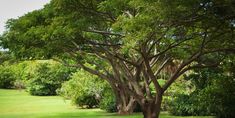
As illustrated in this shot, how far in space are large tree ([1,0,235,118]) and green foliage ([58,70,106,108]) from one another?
20.8ft

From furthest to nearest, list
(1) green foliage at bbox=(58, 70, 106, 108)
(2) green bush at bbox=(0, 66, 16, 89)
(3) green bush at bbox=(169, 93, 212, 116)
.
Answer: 1. (2) green bush at bbox=(0, 66, 16, 89)
2. (1) green foliage at bbox=(58, 70, 106, 108)
3. (3) green bush at bbox=(169, 93, 212, 116)

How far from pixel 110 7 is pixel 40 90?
33.2m

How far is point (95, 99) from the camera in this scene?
3059 cm

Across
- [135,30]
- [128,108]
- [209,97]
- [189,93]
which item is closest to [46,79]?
[128,108]

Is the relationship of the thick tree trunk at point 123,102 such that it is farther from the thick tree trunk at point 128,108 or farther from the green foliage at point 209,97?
the green foliage at point 209,97

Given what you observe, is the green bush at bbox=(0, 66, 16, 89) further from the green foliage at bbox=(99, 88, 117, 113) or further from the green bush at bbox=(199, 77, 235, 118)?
the green bush at bbox=(199, 77, 235, 118)

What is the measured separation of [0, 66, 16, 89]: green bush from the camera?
58594 mm

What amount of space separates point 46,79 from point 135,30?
34.2 metres

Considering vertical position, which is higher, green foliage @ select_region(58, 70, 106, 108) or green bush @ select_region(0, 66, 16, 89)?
green bush @ select_region(0, 66, 16, 89)

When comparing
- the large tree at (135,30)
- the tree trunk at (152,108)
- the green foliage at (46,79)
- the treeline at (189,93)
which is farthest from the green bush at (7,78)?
the tree trunk at (152,108)

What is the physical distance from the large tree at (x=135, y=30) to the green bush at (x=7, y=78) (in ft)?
122

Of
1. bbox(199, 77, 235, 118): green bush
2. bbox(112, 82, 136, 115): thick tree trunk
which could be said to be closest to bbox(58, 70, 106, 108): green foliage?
bbox(112, 82, 136, 115): thick tree trunk

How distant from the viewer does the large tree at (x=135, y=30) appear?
14.2 metres

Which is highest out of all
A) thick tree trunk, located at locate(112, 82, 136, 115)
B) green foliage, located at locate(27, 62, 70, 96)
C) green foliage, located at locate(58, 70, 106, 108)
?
green foliage, located at locate(27, 62, 70, 96)
